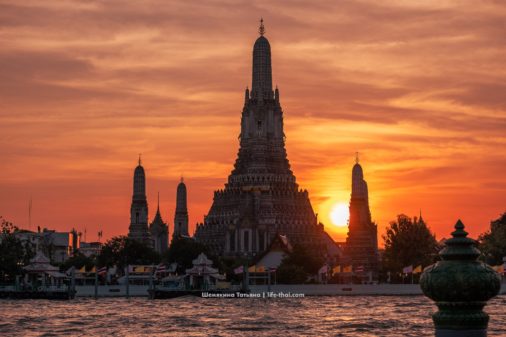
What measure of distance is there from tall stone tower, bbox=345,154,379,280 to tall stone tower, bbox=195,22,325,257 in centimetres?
1189

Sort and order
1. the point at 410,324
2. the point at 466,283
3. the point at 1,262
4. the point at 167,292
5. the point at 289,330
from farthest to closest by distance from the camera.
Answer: the point at 1,262 → the point at 167,292 → the point at 410,324 → the point at 289,330 → the point at 466,283

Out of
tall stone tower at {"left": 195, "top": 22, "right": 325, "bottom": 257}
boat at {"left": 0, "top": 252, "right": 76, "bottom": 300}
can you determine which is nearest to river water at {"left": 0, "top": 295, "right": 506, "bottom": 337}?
boat at {"left": 0, "top": 252, "right": 76, "bottom": 300}

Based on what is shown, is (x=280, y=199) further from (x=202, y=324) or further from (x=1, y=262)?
(x=202, y=324)

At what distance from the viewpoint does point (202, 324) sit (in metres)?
74.4

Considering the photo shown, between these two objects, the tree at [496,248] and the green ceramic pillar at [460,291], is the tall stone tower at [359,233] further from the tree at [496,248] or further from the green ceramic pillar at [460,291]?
the green ceramic pillar at [460,291]

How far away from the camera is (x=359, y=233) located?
17200 cm

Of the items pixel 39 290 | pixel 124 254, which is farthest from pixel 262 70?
pixel 39 290

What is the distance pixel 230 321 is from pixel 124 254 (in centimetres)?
8627

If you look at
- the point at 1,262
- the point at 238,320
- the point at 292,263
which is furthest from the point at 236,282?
the point at 238,320

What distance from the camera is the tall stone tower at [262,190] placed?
186 meters

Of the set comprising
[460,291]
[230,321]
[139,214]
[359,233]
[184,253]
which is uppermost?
[139,214]

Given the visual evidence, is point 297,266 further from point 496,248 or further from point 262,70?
point 262,70

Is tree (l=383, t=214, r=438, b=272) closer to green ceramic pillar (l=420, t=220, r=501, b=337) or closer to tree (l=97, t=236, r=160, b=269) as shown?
tree (l=97, t=236, r=160, b=269)

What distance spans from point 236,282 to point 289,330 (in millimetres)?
86612
